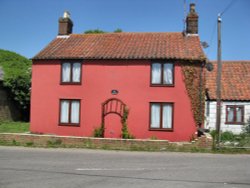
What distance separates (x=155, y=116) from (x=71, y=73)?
643 centimetres

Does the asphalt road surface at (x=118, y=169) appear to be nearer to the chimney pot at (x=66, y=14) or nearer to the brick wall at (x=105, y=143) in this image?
the brick wall at (x=105, y=143)

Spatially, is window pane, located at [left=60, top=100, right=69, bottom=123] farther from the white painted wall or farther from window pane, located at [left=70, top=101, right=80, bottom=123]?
the white painted wall

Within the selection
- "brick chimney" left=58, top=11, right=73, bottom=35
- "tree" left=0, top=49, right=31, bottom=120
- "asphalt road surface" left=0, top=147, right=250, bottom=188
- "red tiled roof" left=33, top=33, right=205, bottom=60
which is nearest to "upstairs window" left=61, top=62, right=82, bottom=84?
"red tiled roof" left=33, top=33, right=205, bottom=60

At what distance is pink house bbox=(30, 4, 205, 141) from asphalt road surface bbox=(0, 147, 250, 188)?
5277 mm

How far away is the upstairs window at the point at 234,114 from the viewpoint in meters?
22.2

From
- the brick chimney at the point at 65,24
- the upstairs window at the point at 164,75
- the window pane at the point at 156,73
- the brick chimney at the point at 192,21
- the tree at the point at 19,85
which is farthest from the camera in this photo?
the tree at the point at 19,85

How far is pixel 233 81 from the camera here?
23.6 m

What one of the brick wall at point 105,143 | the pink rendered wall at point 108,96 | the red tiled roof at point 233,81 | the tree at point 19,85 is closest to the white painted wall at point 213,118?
the red tiled roof at point 233,81

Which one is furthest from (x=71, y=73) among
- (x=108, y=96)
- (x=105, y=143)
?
(x=105, y=143)

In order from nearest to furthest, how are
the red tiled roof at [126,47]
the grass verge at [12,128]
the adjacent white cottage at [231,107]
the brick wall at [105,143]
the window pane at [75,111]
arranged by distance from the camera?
the brick wall at [105,143], the red tiled roof at [126,47], the window pane at [75,111], the grass verge at [12,128], the adjacent white cottage at [231,107]

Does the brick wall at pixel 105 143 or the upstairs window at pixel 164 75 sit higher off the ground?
the upstairs window at pixel 164 75

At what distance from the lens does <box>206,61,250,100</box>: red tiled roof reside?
22.4m

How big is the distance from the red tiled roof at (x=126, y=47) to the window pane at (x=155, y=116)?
126 inches

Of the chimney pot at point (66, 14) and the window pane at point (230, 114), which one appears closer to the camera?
the window pane at point (230, 114)
